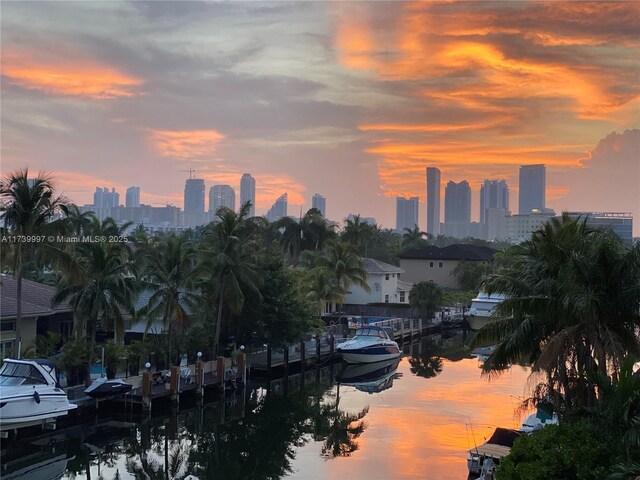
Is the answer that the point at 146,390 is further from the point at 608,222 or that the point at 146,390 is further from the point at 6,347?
the point at 608,222

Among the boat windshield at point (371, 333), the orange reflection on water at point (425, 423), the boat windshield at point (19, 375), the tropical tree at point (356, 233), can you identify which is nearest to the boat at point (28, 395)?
the boat windshield at point (19, 375)

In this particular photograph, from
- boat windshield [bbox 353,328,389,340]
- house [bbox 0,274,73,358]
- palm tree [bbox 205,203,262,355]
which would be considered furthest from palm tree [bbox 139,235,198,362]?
boat windshield [bbox 353,328,389,340]

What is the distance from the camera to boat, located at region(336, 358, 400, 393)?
44.7 m

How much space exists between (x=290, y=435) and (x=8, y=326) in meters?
15.4

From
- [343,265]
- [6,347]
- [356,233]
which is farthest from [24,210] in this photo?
[356,233]

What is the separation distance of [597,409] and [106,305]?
2469cm

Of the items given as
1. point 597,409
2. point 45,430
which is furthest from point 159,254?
point 597,409

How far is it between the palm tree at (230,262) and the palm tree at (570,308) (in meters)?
23.0

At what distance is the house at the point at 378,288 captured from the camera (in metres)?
75.2

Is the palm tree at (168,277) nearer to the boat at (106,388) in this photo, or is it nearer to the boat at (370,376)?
the boat at (106,388)

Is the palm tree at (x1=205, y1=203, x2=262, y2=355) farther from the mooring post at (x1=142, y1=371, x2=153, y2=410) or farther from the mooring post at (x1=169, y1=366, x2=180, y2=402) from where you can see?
the mooring post at (x1=142, y1=371, x2=153, y2=410)

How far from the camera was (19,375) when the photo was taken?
27.9 m

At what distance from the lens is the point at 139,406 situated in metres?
33.8

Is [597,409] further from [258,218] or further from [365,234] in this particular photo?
[365,234]
